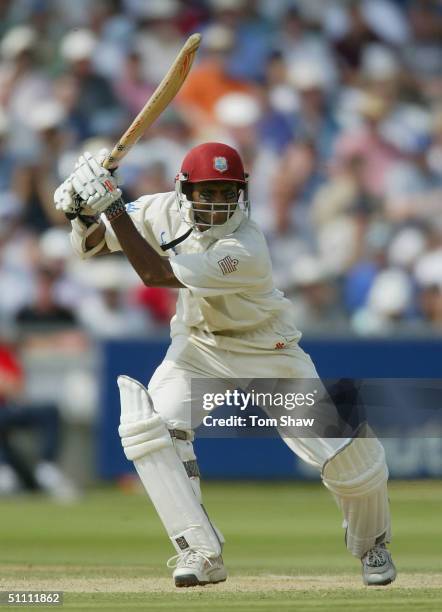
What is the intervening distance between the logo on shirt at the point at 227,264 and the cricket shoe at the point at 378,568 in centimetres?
120

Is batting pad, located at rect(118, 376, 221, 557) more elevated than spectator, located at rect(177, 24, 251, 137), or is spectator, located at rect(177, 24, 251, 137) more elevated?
spectator, located at rect(177, 24, 251, 137)

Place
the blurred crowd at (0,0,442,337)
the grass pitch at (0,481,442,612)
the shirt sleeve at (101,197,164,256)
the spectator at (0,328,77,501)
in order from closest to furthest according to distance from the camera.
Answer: the grass pitch at (0,481,442,612) → the shirt sleeve at (101,197,164,256) → the spectator at (0,328,77,501) → the blurred crowd at (0,0,442,337)

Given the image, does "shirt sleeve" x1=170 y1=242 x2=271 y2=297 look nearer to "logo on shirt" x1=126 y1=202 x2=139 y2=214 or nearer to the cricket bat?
"logo on shirt" x1=126 y1=202 x2=139 y2=214

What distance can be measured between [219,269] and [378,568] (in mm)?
1286

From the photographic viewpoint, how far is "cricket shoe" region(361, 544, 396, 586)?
5297mm

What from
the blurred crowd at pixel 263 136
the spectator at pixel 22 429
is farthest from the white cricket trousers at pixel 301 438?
the blurred crowd at pixel 263 136

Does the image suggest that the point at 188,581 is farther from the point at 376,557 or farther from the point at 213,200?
the point at 213,200

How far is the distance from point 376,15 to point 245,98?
2131 millimetres

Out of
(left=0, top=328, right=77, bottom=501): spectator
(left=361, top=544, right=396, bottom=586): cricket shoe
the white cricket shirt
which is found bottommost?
(left=0, top=328, right=77, bottom=501): spectator

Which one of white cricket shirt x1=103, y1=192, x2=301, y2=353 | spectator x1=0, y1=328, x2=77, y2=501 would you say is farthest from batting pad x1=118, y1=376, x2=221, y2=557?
spectator x1=0, y1=328, x2=77, y2=501

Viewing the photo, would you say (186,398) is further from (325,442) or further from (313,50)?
(313,50)


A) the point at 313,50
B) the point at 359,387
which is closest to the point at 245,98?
the point at 313,50

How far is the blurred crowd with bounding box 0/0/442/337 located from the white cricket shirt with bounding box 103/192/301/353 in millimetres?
4386

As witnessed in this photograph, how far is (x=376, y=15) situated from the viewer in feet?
42.3
